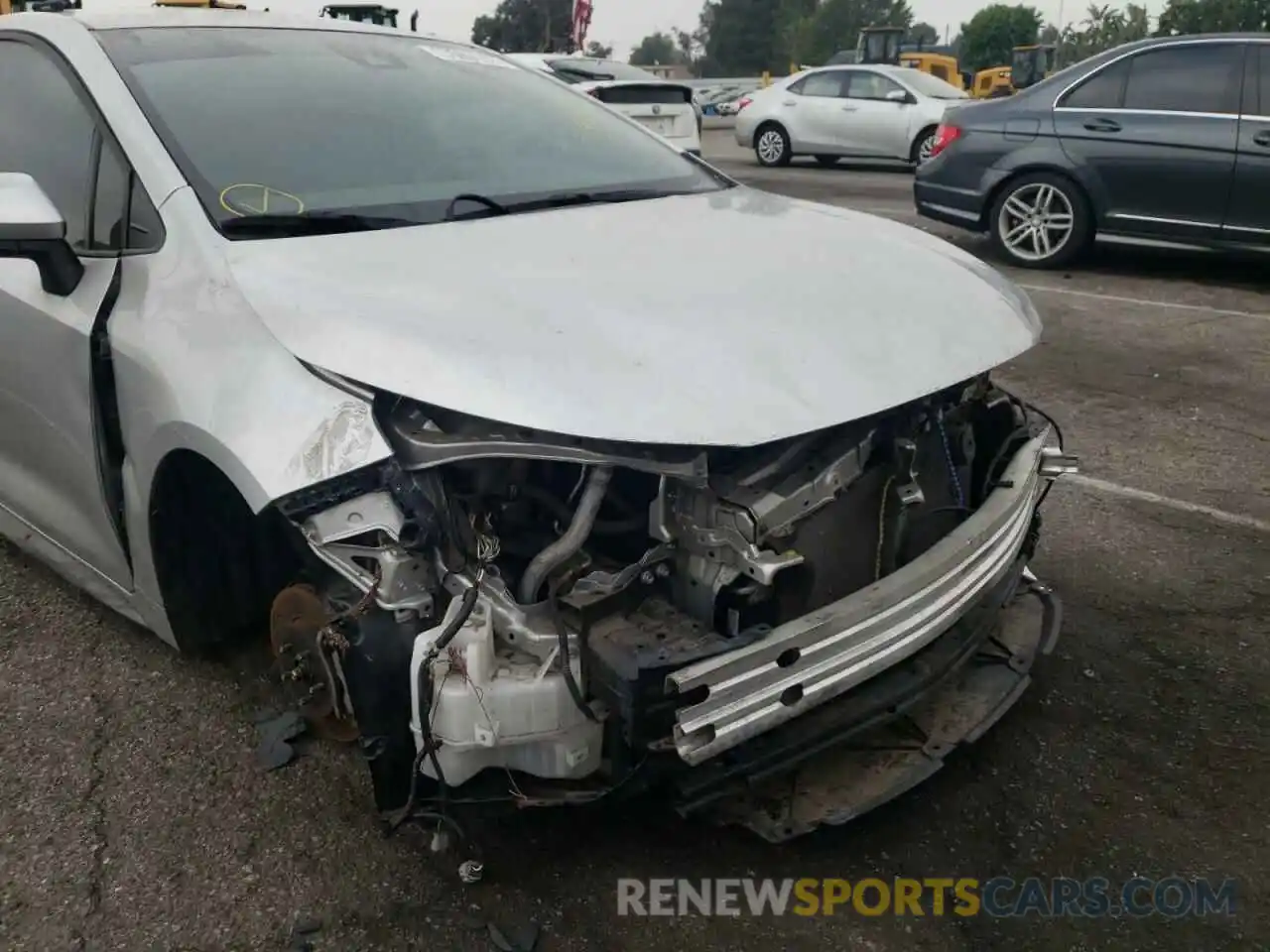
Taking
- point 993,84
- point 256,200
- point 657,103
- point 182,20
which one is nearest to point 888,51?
point 993,84

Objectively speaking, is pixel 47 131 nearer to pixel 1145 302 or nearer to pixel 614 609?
pixel 614 609

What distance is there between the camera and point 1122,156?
7746 millimetres

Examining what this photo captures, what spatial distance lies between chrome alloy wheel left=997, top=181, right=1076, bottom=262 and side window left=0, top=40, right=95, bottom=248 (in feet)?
22.7

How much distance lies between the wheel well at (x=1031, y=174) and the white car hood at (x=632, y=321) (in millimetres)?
5855

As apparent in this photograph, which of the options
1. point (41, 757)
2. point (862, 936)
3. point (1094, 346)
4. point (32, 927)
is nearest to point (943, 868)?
point (862, 936)

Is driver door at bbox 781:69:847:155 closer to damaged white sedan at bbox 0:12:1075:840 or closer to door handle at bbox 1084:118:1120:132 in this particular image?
door handle at bbox 1084:118:1120:132

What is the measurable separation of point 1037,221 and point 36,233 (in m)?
7.34

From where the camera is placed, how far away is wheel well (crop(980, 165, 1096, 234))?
26.2 feet

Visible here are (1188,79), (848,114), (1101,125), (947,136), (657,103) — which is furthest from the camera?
(848,114)

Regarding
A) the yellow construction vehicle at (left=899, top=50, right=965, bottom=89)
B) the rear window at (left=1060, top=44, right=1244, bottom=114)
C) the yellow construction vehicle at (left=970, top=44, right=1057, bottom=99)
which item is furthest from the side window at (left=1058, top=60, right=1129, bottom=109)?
A: the yellow construction vehicle at (left=970, top=44, right=1057, bottom=99)

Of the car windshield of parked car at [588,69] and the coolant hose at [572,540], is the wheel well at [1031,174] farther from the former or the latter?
the car windshield of parked car at [588,69]

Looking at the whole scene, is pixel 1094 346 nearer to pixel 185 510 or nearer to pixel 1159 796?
pixel 1159 796

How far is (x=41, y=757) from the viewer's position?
2.74 meters

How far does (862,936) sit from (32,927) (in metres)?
1.68
